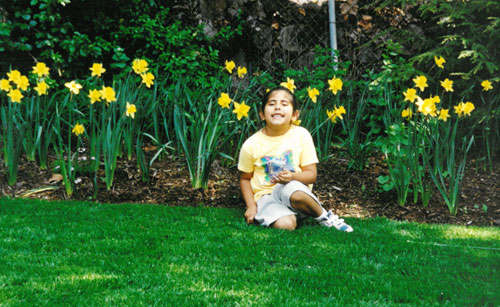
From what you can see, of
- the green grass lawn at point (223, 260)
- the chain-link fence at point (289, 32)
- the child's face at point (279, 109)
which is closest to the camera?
the green grass lawn at point (223, 260)

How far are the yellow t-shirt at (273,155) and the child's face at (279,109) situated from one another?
0.42 ft

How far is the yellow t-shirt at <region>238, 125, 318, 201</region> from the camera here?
10.7 feet

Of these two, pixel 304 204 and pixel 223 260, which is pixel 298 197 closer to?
pixel 304 204

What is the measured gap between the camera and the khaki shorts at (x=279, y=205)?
302 centimetres

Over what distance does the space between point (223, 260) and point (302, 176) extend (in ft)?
3.27

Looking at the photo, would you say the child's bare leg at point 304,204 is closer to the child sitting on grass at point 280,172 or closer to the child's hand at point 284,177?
the child sitting on grass at point 280,172

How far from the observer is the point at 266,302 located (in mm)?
1889

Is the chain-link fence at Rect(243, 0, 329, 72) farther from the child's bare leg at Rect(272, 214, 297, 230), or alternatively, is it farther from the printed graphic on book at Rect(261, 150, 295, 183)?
the child's bare leg at Rect(272, 214, 297, 230)

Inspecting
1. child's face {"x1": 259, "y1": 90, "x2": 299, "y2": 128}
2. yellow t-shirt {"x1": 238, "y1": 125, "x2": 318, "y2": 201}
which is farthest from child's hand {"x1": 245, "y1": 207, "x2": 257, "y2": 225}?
child's face {"x1": 259, "y1": 90, "x2": 299, "y2": 128}

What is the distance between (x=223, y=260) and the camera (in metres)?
2.38

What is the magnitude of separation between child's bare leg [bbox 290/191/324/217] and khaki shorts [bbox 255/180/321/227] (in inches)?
0.8

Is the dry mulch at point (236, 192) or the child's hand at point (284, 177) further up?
the child's hand at point (284, 177)

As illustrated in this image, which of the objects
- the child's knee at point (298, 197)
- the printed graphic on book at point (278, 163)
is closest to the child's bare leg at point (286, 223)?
the child's knee at point (298, 197)

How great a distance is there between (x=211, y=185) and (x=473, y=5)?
9.78 ft
